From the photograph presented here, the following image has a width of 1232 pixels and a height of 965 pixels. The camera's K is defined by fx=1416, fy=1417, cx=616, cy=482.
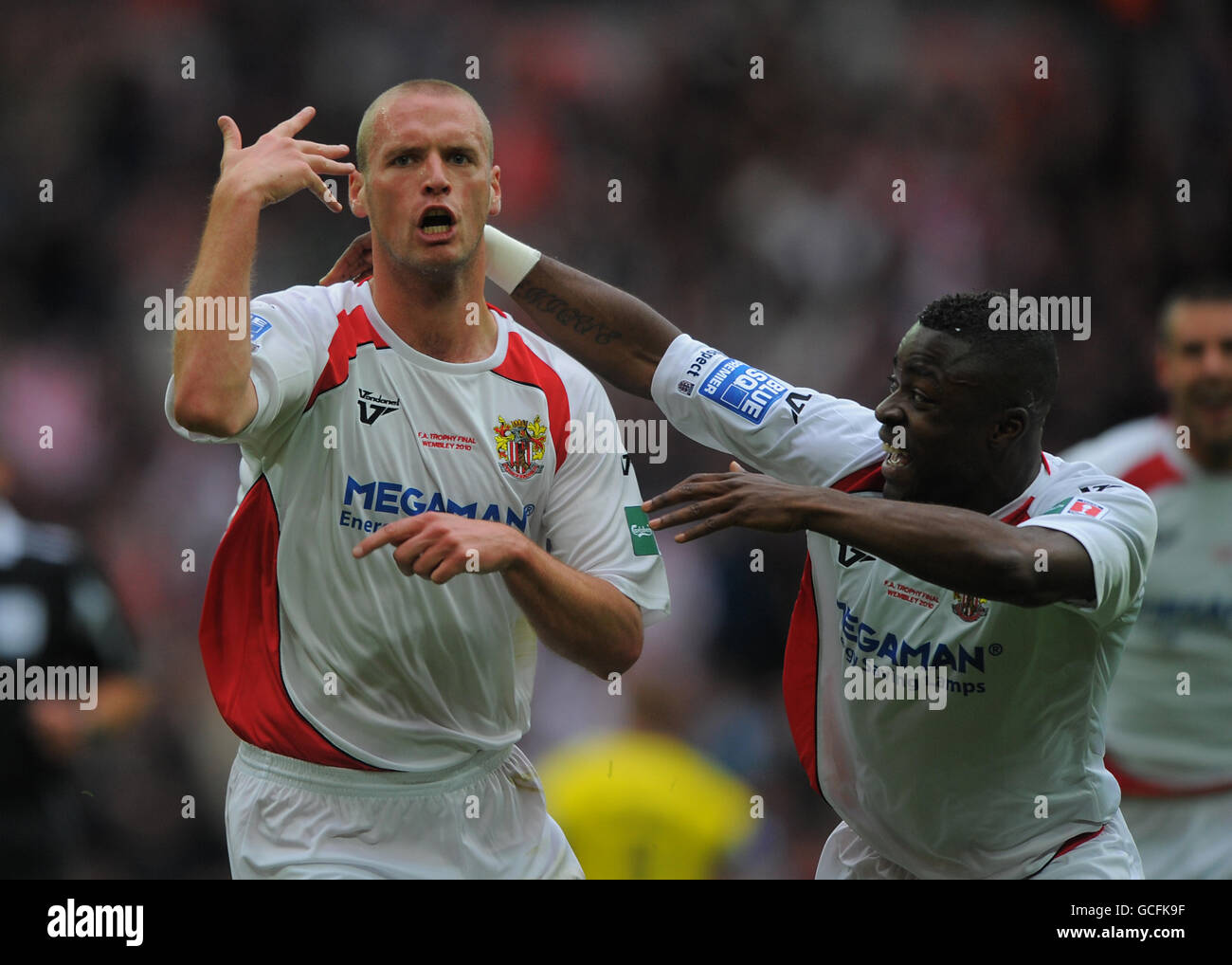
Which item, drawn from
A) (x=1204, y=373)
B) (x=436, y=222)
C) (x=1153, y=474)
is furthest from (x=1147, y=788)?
(x=436, y=222)

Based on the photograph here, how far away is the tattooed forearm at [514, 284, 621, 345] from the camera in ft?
14.3

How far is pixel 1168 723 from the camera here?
4.93 m

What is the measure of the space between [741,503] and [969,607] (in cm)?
82

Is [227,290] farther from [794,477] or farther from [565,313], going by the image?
[794,477]

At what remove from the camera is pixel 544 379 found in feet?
12.2

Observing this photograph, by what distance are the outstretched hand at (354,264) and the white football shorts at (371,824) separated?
1.27 metres

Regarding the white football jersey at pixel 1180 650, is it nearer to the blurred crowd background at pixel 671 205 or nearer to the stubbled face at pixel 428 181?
the blurred crowd background at pixel 671 205

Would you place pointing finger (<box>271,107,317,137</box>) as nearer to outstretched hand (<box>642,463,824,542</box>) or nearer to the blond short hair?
the blond short hair

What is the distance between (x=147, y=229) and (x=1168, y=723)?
17.4 ft

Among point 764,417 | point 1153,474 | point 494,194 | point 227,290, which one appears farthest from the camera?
point 1153,474

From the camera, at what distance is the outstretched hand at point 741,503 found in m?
3.18

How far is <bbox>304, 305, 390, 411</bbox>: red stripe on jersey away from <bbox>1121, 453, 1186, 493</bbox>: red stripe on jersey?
285 cm

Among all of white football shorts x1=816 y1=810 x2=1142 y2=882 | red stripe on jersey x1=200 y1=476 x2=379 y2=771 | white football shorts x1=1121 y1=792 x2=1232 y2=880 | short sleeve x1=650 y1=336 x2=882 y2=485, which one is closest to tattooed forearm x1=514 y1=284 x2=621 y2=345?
short sleeve x1=650 y1=336 x2=882 y2=485
